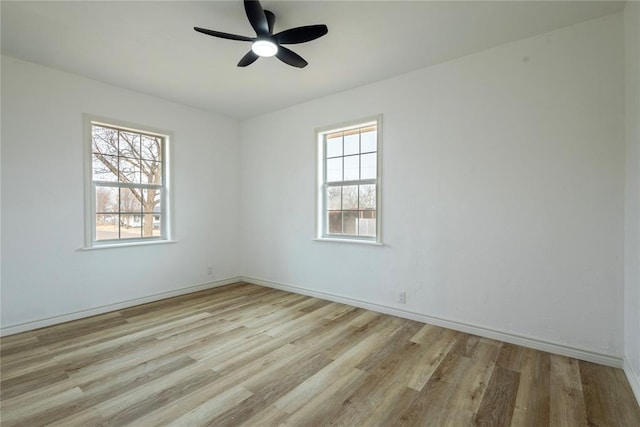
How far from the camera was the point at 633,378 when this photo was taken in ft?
6.82

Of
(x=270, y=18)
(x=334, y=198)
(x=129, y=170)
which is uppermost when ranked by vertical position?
(x=270, y=18)

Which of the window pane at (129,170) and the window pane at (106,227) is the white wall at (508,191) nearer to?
the window pane at (129,170)

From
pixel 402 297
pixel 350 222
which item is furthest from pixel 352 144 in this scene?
pixel 402 297

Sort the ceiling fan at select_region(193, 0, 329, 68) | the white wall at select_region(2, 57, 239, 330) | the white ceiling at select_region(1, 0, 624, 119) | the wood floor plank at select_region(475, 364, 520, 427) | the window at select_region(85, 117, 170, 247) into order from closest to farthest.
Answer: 1. the wood floor plank at select_region(475, 364, 520, 427)
2. the ceiling fan at select_region(193, 0, 329, 68)
3. the white ceiling at select_region(1, 0, 624, 119)
4. the white wall at select_region(2, 57, 239, 330)
5. the window at select_region(85, 117, 170, 247)

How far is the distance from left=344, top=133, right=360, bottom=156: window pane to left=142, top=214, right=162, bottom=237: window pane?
2855 millimetres

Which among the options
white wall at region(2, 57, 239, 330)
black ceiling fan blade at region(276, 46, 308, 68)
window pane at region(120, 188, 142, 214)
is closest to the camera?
black ceiling fan blade at region(276, 46, 308, 68)

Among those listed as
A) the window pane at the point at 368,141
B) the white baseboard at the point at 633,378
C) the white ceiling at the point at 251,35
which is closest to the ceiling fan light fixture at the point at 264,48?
the white ceiling at the point at 251,35

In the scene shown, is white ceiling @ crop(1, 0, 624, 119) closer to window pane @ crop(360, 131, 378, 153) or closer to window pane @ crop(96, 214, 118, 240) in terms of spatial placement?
window pane @ crop(360, 131, 378, 153)

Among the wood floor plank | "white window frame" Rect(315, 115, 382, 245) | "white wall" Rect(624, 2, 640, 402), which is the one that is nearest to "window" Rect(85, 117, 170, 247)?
"white window frame" Rect(315, 115, 382, 245)

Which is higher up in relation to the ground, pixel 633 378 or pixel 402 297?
pixel 402 297

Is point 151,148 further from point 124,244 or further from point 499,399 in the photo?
point 499,399

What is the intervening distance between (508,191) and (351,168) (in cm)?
185

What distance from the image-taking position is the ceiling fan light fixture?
239 centimetres

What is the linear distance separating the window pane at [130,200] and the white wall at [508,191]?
8.92 ft
